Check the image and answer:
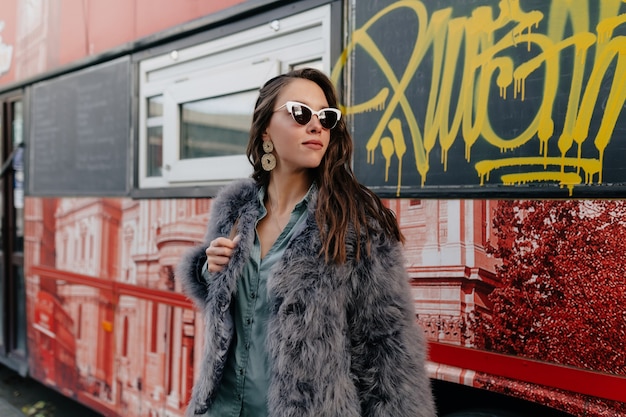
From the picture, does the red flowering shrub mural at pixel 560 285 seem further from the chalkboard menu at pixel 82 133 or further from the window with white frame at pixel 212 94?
the chalkboard menu at pixel 82 133

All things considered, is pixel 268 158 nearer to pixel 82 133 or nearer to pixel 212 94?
pixel 212 94

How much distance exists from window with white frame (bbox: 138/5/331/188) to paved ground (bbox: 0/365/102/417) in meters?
2.29

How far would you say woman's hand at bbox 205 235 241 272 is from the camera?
1.73 m

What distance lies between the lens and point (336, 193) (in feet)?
5.37

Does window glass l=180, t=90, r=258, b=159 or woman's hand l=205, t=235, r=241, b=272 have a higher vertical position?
window glass l=180, t=90, r=258, b=159

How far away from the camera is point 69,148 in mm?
4016

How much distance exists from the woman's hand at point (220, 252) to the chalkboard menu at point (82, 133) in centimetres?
191

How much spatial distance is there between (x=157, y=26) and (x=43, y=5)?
1485 millimetres

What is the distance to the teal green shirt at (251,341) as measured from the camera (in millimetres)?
1670

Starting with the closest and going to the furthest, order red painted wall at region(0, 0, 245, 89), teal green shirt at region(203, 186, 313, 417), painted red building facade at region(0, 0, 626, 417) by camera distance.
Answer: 1. teal green shirt at region(203, 186, 313, 417)
2. painted red building facade at region(0, 0, 626, 417)
3. red painted wall at region(0, 0, 245, 89)

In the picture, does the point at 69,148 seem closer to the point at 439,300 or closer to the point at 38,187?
the point at 38,187

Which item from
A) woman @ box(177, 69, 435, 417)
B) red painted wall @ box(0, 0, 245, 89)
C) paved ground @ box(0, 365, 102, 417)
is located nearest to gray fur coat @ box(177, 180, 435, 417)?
woman @ box(177, 69, 435, 417)

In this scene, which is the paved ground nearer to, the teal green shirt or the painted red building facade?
the painted red building facade

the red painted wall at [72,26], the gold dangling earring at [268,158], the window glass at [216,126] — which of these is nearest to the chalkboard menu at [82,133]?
the red painted wall at [72,26]
